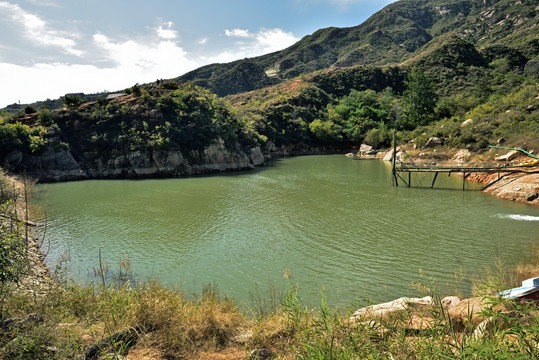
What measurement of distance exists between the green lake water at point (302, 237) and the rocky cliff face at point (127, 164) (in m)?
11.7

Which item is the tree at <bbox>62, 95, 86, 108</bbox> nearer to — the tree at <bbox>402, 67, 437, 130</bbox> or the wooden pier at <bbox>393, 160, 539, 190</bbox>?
the wooden pier at <bbox>393, 160, 539, 190</bbox>

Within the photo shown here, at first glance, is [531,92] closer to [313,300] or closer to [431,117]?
[431,117]

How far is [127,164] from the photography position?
40250 millimetres

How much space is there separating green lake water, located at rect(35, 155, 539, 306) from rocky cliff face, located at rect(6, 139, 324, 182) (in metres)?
11.7

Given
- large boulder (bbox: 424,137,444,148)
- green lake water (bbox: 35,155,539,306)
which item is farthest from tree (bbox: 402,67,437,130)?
green lake water (bbox: 35,155,539,306)

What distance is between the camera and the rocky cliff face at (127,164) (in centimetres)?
3616

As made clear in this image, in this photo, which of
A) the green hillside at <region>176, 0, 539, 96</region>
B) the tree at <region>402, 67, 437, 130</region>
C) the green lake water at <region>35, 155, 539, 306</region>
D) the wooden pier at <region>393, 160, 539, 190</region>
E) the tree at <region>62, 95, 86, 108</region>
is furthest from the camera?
the green hillside at <region>176, 0, 539, 96</region>

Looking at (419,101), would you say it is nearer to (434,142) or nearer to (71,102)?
(434,142)

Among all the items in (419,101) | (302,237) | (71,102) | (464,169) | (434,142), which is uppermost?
(419,101)

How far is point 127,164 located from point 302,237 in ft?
111

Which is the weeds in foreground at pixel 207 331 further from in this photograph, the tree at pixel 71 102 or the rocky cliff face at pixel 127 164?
the tree at pixel 71 102

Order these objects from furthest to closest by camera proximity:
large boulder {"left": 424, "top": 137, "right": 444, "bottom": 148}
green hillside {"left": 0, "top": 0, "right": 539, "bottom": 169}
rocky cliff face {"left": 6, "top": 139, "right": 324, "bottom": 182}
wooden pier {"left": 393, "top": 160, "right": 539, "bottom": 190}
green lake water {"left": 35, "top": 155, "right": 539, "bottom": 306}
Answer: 1. large boulder {"left": 424, "top": 137, "right": 444, "bottom": 148}
2. green hillside {"left": 0, "top": 0, "right": 539, "bottom": 169}
3. rocky cliff face {"left": 6, "top": 139, "right": 324, "bottom": 182}
4. wooden pier {"left": 393, "top": 160, "right": 539, "bottom": 190}
5. green lake water {"left": 35, "top": 155, "right": 539, "bottom": 306}

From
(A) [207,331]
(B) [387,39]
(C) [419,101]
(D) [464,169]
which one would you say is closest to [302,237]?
(A) [207,331]

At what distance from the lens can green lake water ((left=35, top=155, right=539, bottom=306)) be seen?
35.7 feet
